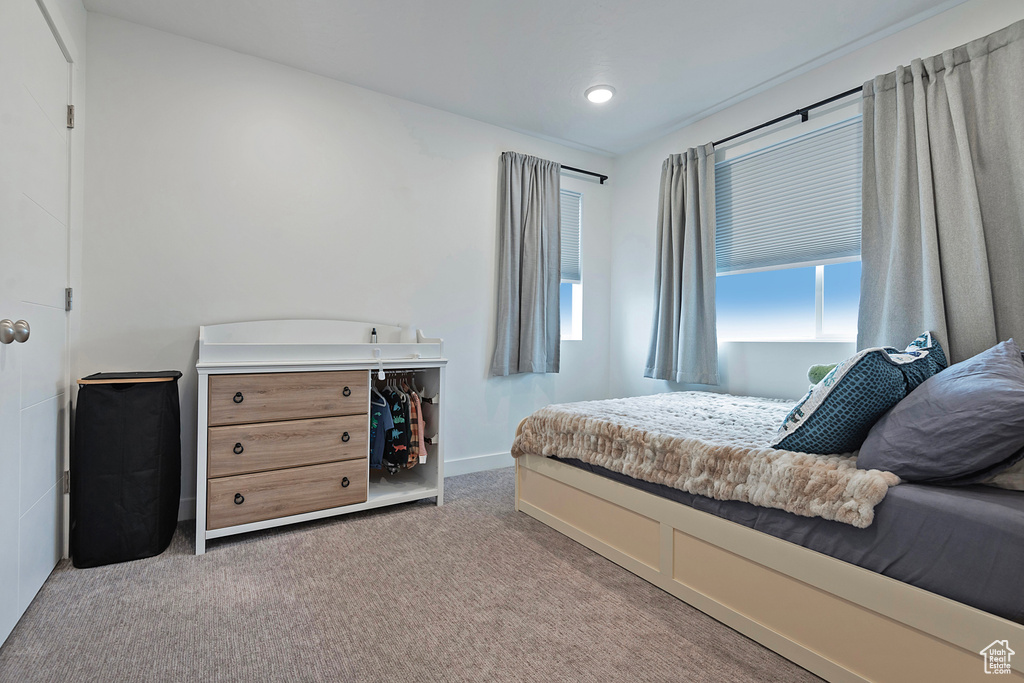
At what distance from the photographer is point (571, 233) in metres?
4.07

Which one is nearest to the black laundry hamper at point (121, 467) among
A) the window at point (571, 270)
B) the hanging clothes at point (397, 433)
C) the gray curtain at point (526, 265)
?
the hanging clothes at point (397, 433)

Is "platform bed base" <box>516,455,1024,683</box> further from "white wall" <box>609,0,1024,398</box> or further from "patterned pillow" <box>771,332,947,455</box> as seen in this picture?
"white wall" <box>609,0,1024,398</box>

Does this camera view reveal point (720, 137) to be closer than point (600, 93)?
No

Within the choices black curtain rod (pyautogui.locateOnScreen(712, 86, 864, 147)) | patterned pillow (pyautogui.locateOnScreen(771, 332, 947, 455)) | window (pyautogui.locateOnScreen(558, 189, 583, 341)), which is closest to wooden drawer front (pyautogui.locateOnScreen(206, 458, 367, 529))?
patterned pillow (pyautogui.locateOnScreen(771, 332, 947, 455))

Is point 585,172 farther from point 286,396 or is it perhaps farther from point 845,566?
point 845,566

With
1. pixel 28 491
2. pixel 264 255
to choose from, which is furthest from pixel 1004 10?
pixel 28 491

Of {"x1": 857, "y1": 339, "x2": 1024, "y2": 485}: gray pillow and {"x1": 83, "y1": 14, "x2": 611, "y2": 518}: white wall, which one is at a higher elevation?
{"x1": 83, "y1": 14, "x2": 611, "y2": 518}: white wall

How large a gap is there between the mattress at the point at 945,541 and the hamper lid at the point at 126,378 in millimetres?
2507

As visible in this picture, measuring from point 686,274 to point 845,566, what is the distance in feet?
7.74

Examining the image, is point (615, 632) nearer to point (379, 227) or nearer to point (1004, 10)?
point (379, 227)

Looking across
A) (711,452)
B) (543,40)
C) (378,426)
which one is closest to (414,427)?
(378,426)

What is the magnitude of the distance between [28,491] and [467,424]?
2.28m

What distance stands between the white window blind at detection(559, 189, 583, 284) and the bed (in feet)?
7.10

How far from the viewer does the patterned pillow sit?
1485mm
